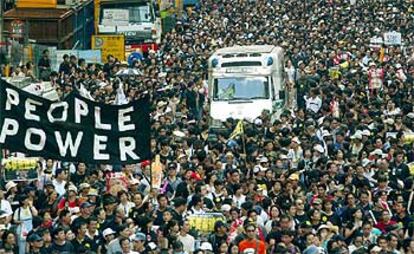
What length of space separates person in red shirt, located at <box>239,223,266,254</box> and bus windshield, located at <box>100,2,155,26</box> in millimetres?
30343

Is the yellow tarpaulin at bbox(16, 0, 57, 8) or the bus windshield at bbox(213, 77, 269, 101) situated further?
the yellow tarpaulin at bbox(16, 0, 57, 8)

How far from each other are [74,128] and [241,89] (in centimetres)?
1446

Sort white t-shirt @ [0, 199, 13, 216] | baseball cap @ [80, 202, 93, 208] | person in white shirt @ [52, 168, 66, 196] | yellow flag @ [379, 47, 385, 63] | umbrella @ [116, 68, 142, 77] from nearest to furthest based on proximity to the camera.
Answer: baseball cap @ [80, 202, 93, 208], white t-shirt @ [0, 199, 13, 216], person in white shirt @ [52, 168, 66, 196], umbrella @ [116, 68, 142, 77], yellow flag @ [379, 47, 385, 63]

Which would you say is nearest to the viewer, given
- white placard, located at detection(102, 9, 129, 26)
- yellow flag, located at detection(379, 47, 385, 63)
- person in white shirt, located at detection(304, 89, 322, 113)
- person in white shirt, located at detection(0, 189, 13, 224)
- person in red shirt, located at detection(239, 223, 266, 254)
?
person in red shirt, located at detection(239, 223, 266, 254)

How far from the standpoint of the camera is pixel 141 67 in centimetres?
4206

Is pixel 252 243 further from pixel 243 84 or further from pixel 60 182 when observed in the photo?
pixel 243 84

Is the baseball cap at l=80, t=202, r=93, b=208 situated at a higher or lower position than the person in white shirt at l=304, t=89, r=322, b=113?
higher

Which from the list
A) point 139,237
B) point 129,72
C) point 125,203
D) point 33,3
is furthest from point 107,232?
point 33,3

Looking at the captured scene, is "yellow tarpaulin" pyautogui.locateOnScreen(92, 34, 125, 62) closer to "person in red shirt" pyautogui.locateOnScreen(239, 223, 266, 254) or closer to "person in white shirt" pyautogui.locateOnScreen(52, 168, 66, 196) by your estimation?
"person in white shirt" pyautogui.locateOnScreen(52, 168, 66, 196)

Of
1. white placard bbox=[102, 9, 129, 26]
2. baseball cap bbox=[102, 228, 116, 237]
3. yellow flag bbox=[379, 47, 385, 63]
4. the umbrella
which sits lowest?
baseball cap bbox=[102, 228, 116, 237]

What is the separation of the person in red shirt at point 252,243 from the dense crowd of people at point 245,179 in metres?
0.02

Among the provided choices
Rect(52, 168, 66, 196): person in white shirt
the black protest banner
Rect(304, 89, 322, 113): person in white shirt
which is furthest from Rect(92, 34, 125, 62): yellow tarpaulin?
the black protest banner

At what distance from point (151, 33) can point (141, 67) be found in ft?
25.5

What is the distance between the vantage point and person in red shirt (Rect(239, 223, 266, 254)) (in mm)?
19703
